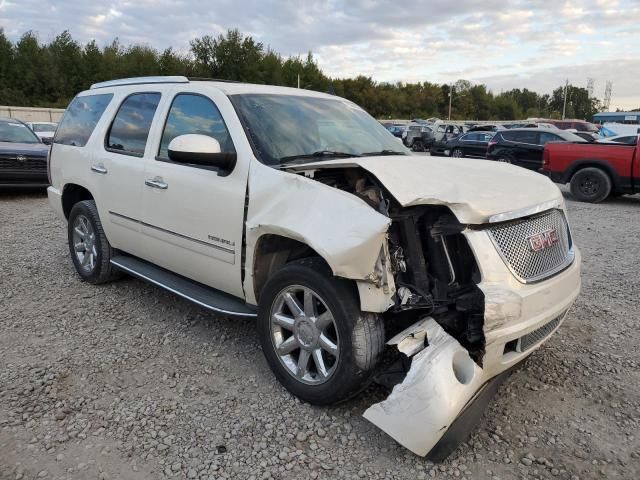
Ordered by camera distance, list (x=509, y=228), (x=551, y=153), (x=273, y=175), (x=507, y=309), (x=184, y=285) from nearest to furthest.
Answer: (x=507, y=309) < (x=509, y=228) < (x=273, y=175) < (x=184, y=285) < (x=551, y=153)

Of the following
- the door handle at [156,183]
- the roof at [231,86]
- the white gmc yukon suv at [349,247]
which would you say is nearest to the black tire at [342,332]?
the white gmc yukon suv at [349,247]

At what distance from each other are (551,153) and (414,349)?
418 inches

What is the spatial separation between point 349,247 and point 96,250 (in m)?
3.30

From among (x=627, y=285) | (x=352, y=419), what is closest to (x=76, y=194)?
(x=352, y=419)

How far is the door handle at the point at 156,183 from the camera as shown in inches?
150

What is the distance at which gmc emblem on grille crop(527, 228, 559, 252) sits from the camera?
2.87 metres

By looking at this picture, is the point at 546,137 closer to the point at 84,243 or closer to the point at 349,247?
the point at 84,243

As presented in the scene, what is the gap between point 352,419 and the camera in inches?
116

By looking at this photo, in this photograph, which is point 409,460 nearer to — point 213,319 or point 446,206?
point 446,206

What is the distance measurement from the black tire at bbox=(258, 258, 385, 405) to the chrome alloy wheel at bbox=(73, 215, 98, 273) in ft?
9.14

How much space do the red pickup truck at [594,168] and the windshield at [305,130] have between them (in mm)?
8615

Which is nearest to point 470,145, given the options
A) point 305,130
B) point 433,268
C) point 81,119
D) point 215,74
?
point 81,119

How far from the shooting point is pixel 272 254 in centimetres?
333

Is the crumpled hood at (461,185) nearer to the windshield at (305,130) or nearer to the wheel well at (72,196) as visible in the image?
the windshield at (305,130)
